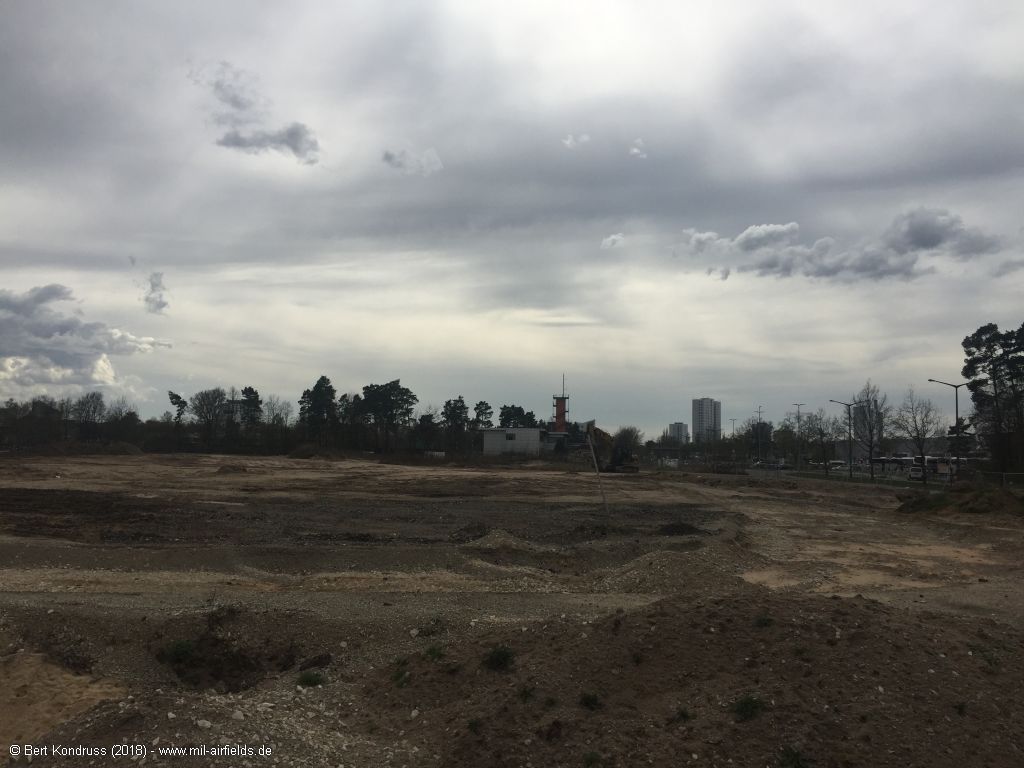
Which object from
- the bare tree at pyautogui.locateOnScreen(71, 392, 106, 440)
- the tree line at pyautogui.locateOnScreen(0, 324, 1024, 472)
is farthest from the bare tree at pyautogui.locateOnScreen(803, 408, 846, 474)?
the bare tree at pyautogui.locateOnScreen(71, 392, 106, 440)

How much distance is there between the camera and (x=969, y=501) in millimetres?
32625

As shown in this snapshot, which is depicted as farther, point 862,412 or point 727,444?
point 727,444

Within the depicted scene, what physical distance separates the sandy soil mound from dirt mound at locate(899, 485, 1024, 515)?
34.0 meters

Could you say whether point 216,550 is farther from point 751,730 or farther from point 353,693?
point 751,730

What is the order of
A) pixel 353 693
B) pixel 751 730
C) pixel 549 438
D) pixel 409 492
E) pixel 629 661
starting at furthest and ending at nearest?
pixel 549 438 → pixel 409 492 → pixel 353 693 → pixel 629 661 → pixel 751 730

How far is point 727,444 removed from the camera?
109 m

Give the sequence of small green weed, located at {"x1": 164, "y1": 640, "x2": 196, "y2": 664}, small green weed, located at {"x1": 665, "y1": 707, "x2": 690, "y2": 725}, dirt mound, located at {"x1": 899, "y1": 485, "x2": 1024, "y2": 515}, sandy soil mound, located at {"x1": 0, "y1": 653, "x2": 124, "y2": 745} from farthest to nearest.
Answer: dirt mound, located at {"x1": 899, "y1": 485, "x2": 1024, "y2": 515}
small green weed, located at {"x1": 164, "y1": 640, "x2": 196, "y2": 664}
sandy soil mound, located at {"x1": 0, "y1": 653, "x2": 124, "y2": 745}
small green weed, located at {"x1": 665, "y1": 707, "x2": 690, "y2": 725}

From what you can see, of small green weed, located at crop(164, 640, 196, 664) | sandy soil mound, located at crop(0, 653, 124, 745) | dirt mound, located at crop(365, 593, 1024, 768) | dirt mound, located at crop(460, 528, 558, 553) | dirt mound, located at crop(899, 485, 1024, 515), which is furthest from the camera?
dirt mound, located at crop(899, 485, 1024, 515)

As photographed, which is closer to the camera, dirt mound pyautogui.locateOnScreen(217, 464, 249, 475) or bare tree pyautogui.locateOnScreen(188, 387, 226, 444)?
Answer: dirt mound pyautogui.locateOnScreen(217, 464, 249, 475)

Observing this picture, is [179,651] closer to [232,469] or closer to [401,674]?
[401,674]

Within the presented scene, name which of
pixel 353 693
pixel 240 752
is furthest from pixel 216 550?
pixel 240 752

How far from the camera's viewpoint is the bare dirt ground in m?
6.28

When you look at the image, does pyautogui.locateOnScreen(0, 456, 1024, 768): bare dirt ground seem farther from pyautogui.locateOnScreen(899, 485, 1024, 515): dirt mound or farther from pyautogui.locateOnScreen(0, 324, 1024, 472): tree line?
pyautogui.locateOnScreen(0, 324, 1024, 472): tree line

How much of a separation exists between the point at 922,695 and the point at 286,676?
674cm
